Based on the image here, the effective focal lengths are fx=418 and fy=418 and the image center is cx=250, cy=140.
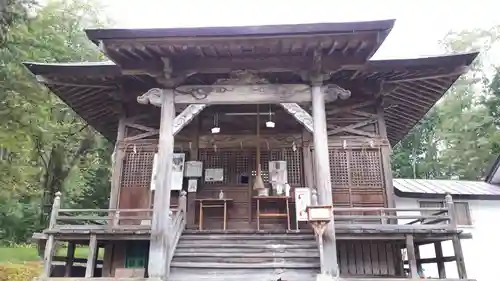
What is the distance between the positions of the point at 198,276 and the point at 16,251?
12.3 m

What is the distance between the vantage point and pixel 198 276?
733 centimetres

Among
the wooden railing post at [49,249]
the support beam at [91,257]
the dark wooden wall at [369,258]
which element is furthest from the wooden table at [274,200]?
the wooden railing post at [49,249]

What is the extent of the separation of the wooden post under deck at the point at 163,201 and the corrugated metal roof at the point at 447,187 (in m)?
9.52

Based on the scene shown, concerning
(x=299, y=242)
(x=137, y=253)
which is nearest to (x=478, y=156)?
(x=299, y=242)

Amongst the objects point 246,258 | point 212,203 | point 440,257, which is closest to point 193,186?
point 212,203

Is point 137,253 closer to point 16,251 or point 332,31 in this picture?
point 332,31

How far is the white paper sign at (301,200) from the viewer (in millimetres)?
9516

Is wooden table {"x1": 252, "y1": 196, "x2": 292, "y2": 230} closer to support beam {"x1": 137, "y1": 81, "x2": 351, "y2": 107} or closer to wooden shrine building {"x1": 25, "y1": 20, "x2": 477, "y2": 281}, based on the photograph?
wooden shrine building {"x1": 25, "y1": 20, "x2": 477, "y2": 281}

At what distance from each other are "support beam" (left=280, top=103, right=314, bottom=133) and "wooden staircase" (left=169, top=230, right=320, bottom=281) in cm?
227

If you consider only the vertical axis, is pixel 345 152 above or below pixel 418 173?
below

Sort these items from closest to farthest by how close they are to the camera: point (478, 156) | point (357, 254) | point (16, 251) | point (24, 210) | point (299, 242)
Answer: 1. point (299, 242)
2. point (357, 254)
3. point (16, 251)
4. point (24, 210)
5. point (478, 156)

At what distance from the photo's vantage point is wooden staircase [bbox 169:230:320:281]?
727 centimetres

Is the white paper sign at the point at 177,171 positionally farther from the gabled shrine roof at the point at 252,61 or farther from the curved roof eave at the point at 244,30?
the curved roof eave at the point at 244,30

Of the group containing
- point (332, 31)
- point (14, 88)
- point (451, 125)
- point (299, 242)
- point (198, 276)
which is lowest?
point (198, 276)
